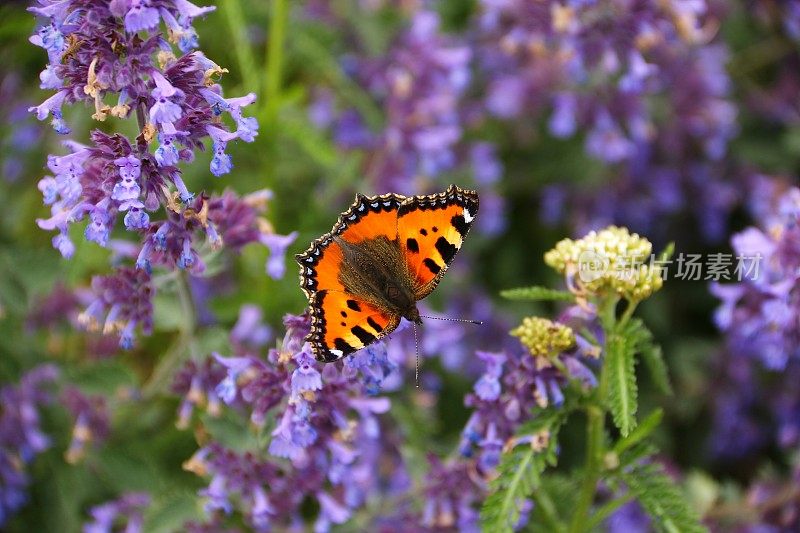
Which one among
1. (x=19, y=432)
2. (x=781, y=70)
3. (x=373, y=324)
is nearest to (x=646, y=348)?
(x=373, y=324)

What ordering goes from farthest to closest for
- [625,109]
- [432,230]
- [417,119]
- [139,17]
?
[625,109]
[417,119]
[432,230]
[139,17]

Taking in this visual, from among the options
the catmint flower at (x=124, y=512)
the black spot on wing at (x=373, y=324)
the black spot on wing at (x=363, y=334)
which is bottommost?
the catmint flower at (x=124, y=512)

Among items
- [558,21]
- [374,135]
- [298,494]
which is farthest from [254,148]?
[298,494]

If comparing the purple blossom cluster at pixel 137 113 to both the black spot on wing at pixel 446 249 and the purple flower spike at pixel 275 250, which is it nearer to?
the purple flower spike at pixel 275 250

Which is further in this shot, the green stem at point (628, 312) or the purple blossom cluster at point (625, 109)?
the purple blossom cluster at point (625, 109)

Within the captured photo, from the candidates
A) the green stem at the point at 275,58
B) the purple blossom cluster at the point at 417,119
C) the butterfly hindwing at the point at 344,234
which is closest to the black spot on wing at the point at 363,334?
the butterfly hindwing at the point at 344,234

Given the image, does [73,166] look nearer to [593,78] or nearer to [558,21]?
[558,21]

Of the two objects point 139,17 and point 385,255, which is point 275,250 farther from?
point 139,17
